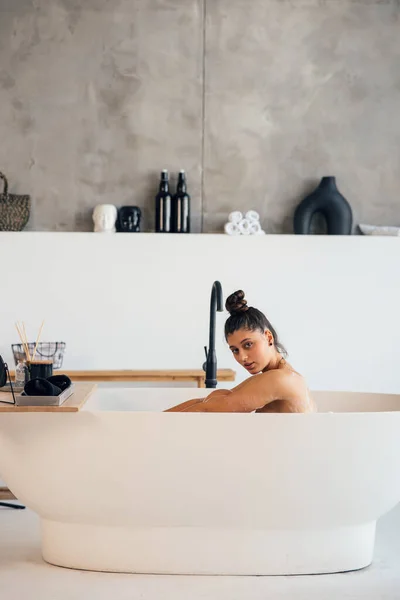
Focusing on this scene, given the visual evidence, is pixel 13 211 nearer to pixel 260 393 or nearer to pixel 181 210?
pixel 181 210

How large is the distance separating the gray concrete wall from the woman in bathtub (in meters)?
2.11

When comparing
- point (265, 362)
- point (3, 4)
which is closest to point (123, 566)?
point (265, 362)

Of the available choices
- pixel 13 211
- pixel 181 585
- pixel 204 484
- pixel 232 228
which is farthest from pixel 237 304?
pixel 13 211

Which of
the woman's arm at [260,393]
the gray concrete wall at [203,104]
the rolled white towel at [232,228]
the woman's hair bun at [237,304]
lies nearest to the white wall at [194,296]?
the rolled white towel at [232,228]

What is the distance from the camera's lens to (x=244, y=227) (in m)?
5.03

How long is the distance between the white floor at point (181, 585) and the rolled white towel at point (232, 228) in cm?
232

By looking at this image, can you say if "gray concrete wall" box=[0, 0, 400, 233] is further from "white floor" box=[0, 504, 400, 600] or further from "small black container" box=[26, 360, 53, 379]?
"white floor" box=[0, 504, 400, 600]

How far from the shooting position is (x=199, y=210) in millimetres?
5129

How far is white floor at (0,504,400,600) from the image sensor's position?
108 inches

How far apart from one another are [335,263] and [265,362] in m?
2.04

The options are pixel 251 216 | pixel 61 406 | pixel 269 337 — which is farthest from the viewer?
pixel 251 216

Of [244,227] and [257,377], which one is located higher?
[244,227]

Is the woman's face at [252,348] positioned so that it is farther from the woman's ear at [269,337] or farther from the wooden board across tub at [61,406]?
the wooden board across tub at [61,406]

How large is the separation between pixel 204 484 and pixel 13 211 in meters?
2.59
